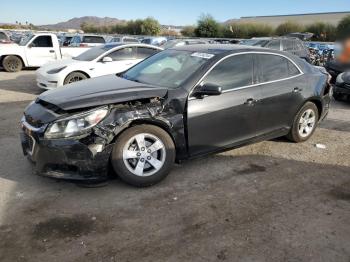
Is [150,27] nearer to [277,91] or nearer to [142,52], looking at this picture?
[142,52]

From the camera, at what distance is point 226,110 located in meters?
4.77

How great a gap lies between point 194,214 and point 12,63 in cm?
1369

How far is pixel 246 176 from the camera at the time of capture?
4828 mm

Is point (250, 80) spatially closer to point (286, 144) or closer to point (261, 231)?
point (286, 144)

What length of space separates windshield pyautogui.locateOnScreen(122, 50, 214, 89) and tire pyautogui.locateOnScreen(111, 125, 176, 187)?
0.71m

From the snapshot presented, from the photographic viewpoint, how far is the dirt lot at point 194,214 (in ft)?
10.6

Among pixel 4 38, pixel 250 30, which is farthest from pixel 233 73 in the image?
pixel 250 30

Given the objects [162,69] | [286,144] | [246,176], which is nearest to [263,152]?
[286,144]

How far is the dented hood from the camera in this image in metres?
4.12

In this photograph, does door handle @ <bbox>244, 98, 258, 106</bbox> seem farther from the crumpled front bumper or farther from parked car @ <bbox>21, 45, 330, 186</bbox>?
the crumpled front bumper

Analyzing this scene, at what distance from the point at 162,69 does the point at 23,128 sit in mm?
1947

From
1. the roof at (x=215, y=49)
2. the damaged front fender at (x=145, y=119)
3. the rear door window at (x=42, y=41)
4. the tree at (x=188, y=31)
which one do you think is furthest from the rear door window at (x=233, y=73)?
the tree at (x=188, y=31)

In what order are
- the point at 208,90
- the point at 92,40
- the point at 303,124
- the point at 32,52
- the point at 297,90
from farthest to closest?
the point at 92,40 → the point at 32,52 → the point at 303,124 → the point at 297,90 → the point at 208,90

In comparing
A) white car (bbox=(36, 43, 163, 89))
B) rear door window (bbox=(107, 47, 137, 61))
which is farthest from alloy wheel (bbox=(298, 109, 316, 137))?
rear door window (bbox=(107, 47, 137, 61))
